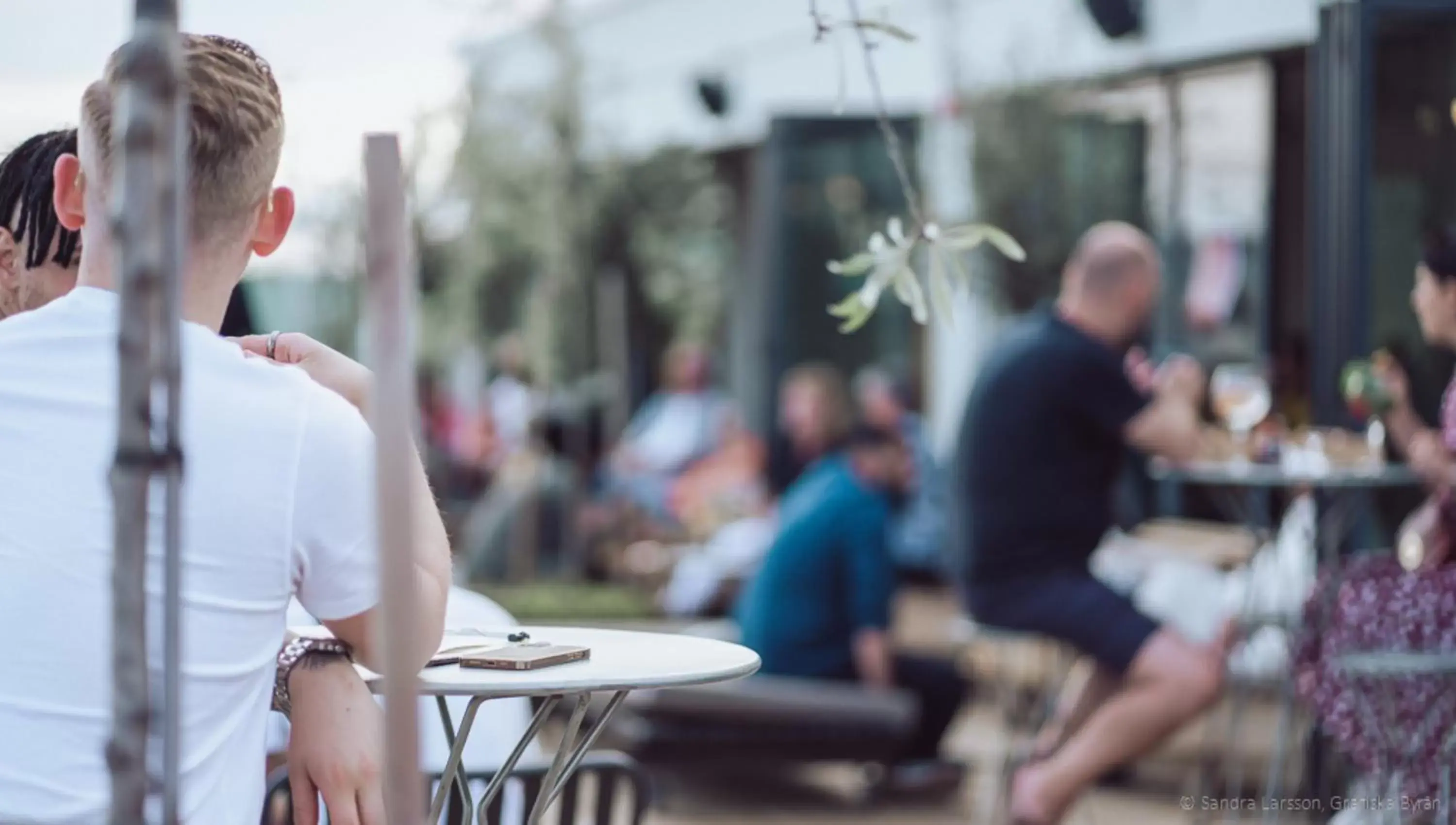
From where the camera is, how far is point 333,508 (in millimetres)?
1650

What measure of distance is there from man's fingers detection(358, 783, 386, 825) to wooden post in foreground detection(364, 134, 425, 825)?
709 mm

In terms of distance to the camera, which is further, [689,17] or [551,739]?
[689,17]

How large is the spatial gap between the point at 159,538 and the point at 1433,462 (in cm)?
345

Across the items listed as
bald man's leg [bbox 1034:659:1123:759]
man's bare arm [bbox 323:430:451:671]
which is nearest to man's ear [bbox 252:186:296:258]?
man's bare arm [bbox 323:430:451:671]

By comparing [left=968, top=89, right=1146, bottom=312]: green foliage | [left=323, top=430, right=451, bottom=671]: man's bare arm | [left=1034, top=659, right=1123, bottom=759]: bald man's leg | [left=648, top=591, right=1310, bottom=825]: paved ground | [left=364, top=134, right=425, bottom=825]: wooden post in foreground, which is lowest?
[left=648, top=591, right=1310, bottom=825]: paved ground

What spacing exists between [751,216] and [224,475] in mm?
12716

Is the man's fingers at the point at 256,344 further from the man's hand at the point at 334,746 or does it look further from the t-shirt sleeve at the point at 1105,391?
the t-shirt sleeve at the point at 1105,391

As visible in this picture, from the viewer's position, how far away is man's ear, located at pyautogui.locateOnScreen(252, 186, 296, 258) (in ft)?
5.81

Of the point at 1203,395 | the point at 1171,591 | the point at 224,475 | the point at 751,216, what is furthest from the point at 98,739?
the point at 751,216

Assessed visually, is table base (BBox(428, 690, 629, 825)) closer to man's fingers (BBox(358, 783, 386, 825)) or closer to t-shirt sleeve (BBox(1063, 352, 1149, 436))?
man's fingers (BBox(358, 783, 386, 825))

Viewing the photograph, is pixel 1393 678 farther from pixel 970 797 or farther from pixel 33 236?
pixel 33 236

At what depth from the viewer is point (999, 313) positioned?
9.29 m

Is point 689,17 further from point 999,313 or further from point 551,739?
point 551,739

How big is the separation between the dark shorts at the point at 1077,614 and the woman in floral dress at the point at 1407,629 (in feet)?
1.40
